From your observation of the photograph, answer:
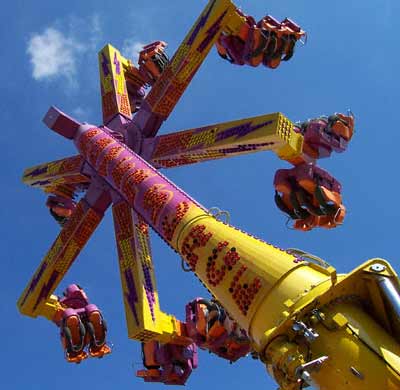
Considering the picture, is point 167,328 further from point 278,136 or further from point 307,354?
point 307,354

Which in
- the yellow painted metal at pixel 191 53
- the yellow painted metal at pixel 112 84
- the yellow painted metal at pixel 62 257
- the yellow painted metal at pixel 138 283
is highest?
the yellow painted metal at pixel 112 84

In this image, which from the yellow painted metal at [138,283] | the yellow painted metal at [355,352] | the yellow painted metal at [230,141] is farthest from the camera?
the yellow painted metal at [138,283]

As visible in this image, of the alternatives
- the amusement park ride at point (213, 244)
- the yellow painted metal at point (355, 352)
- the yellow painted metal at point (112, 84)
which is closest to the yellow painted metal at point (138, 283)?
the amusement park ride at point (213, 244)

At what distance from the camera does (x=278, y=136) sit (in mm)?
11273

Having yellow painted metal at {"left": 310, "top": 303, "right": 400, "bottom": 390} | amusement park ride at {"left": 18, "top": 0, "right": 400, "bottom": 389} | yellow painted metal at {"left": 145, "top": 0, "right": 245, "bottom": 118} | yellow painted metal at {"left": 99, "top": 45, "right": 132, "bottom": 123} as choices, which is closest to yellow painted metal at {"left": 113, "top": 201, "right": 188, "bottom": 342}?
amusement park ride at {"left": 18, "top": 0, "right": 400, "bottom": 389}

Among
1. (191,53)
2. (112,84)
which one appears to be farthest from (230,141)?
(112,84)

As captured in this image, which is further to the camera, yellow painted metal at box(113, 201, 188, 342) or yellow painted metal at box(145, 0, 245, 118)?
yellow painted metal at box(145, 0, 245, 118)

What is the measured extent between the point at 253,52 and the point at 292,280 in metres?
8.21

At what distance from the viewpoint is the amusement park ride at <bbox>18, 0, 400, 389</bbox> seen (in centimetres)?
706

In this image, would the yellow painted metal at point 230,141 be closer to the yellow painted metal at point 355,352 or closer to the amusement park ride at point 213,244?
the amusement park ride at point 213,244

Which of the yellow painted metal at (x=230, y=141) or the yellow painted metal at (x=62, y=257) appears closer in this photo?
the yellow painted metal at (x=230, y=141)

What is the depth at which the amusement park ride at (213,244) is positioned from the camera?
7.06 meters

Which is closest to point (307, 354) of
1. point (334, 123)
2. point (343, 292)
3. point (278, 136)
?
point (343, 292)

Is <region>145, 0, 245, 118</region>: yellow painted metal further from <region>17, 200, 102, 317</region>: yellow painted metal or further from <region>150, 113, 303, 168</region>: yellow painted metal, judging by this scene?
<region>17, 200, 102, 317</region>: yellow painted metal
